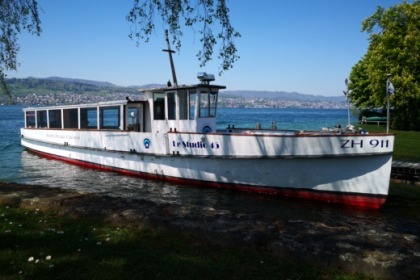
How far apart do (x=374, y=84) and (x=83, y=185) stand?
2917 centimetres

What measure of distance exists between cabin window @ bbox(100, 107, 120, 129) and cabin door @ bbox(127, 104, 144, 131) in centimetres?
78

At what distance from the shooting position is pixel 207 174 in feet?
47.9

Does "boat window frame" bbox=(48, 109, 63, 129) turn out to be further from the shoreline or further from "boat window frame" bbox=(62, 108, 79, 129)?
the shoreline

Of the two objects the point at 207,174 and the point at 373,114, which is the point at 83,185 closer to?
the point at 207,174

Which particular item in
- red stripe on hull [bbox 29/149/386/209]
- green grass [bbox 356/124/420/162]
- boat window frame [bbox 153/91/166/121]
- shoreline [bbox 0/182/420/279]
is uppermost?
boat window frame [bbox 153/91/166/121]

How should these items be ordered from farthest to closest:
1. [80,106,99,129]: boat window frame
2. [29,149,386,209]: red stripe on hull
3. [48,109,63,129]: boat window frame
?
1. [48,109,63,129]: boat window frame
2. [80,106,99,129]: boat window frame
3. [29,149,386,209]: red stripe on hull

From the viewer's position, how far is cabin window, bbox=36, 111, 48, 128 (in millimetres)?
24719

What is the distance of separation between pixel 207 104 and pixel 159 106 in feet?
7.89

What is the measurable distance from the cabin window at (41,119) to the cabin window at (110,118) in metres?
7.65

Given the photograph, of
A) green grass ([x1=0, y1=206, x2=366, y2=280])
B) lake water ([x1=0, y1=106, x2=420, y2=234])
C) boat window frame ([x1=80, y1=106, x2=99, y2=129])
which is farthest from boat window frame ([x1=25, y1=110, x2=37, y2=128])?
green grass ([x1=0, y1=206, x2=366, y2=280])

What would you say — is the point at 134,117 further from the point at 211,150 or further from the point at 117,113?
the point at 211,150

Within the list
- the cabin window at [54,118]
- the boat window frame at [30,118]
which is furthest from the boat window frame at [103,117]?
the boat window frame at [30,118]

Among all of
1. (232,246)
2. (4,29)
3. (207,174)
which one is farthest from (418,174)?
(4,29)

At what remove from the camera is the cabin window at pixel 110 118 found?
18.4 meters
